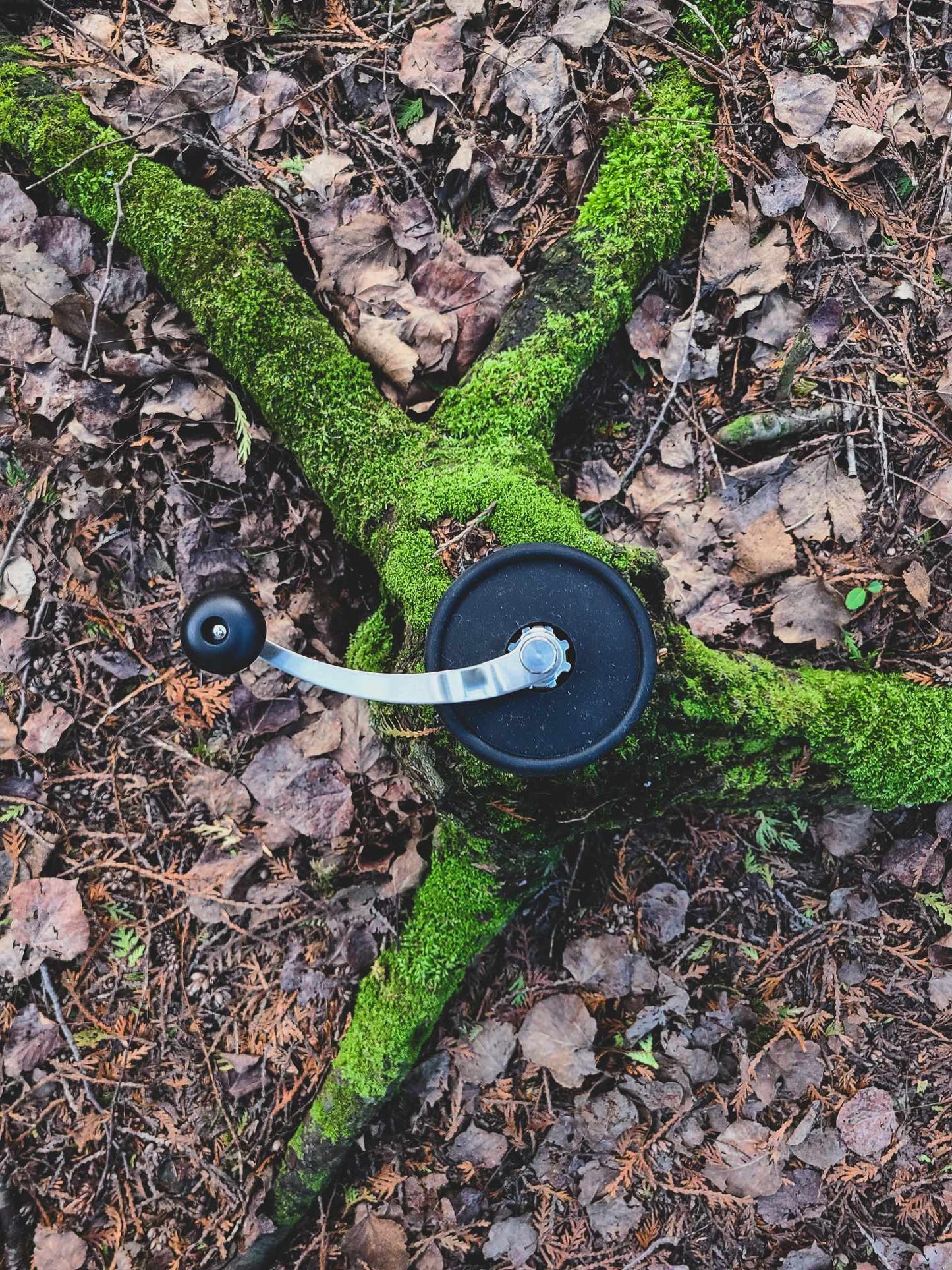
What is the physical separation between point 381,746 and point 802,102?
270 centimetres

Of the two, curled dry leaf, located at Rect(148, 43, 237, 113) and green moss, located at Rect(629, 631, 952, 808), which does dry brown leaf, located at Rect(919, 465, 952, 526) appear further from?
curled dry leaf, located at Rect(148, 43, 237, 113)

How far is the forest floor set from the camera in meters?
2.99

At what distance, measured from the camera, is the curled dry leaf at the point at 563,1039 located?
3.00 metres

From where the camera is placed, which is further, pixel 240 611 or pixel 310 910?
pixel 310 910

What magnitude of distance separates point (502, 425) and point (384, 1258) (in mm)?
2893

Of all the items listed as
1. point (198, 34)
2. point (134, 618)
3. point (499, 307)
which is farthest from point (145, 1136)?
point (198, 34)

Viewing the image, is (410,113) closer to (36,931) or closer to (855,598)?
(855,598)

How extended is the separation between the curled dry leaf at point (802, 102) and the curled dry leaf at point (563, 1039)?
3.18 m

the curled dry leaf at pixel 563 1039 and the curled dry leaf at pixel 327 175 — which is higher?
the curled dry leaf at pixel 327 175

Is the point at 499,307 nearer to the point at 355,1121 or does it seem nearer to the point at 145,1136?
the point at 355,1121

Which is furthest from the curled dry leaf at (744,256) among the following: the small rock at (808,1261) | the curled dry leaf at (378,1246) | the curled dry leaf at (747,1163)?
the curled dry leaf at (378,1246)

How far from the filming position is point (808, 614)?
3.01m

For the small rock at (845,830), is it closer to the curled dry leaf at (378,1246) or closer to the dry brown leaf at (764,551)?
the dry brown leaf at (764,551)

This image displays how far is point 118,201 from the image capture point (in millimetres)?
2871
